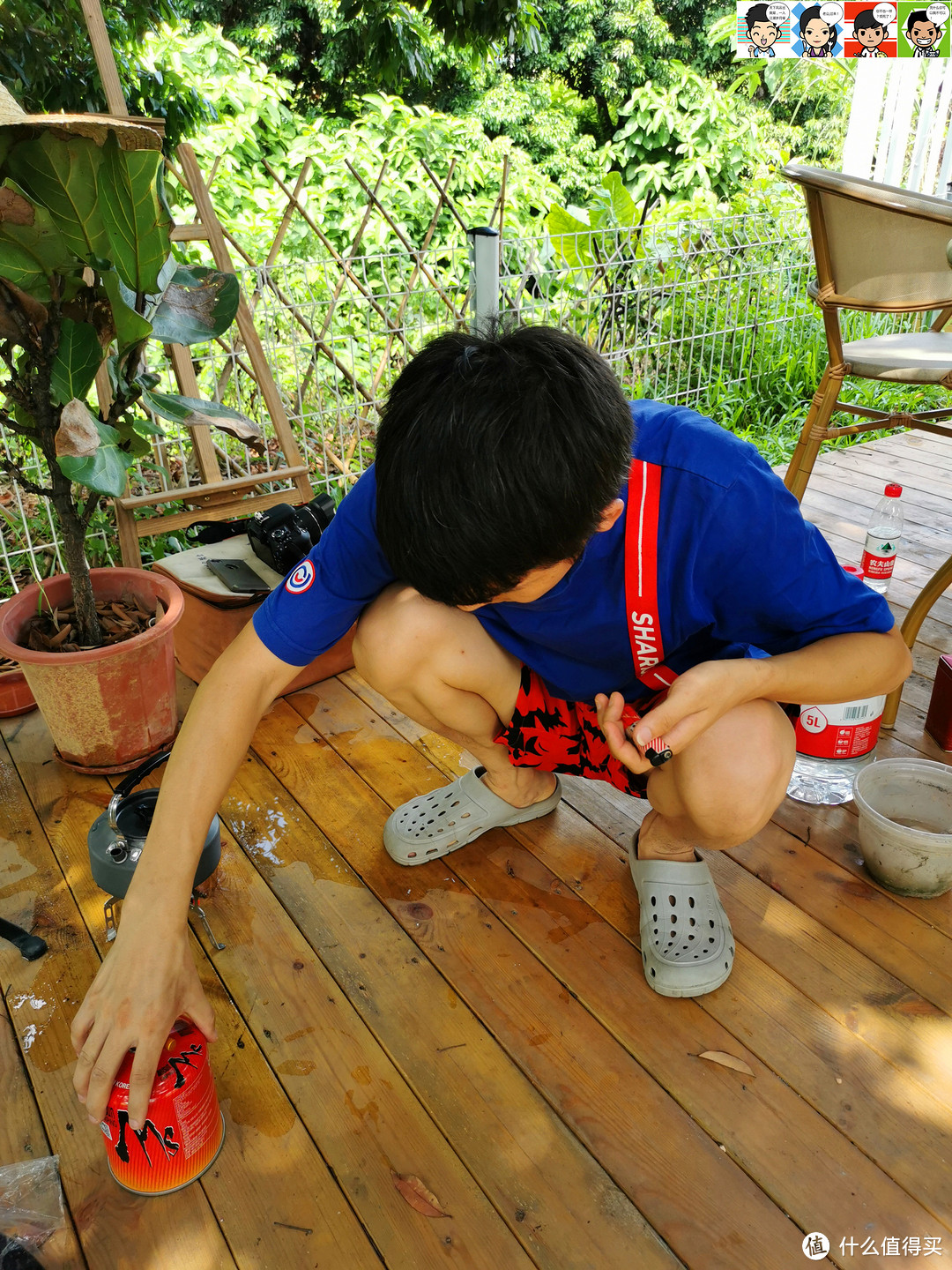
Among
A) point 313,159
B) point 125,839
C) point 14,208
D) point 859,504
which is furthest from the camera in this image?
point 313,159

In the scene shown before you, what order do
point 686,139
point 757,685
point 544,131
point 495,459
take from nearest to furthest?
point 495,459
point 757,685
point 686,139
point 544,131

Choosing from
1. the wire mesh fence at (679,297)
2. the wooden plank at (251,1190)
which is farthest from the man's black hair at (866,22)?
the wooden plank at (251,1190)

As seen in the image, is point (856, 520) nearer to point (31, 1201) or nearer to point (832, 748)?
point (832, 748)

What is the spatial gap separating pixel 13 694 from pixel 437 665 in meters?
1.20

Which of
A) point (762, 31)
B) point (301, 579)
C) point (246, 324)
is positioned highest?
point (762, 31)

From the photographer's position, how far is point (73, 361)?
150 centimetres

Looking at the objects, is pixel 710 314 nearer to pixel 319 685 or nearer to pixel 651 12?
pixel 319 685

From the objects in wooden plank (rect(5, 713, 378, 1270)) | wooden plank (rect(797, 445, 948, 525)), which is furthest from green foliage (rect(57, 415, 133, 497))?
wooden plank (rect(797, 445, 948, 525))

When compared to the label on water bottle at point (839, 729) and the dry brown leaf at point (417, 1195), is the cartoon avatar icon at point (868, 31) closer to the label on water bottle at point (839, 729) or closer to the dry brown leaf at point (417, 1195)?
the label on water bottle at point (839, 729)

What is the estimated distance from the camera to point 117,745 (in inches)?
68.8

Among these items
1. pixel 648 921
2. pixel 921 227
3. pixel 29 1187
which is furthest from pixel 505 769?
pixel 921 227

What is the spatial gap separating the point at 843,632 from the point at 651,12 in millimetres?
13987

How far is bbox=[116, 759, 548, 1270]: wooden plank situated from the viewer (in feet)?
3.20

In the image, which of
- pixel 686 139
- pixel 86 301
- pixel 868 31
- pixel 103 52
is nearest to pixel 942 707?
pixel 86 301
